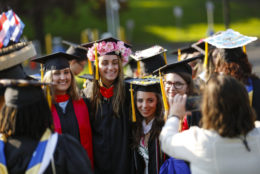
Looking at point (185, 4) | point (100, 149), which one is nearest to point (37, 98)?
point (100, 149)

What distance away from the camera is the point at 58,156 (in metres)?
2.68

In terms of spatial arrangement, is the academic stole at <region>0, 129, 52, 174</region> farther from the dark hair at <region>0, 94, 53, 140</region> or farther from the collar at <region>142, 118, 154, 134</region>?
the collar at <region>142, 118, 154, 134</region>

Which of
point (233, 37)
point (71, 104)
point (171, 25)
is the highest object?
point (171, 25)

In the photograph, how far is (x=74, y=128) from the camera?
4070 mm

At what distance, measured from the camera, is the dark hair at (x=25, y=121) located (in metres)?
2.65

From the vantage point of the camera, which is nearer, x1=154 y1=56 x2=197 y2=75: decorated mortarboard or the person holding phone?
the person holding phone

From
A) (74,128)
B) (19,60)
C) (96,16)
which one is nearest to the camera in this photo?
(19,60)

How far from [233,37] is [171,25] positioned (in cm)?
3371

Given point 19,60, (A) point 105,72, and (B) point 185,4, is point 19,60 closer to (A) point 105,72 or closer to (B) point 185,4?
(A) point 105,72

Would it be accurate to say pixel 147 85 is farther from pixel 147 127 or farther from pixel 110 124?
pixel 110 124

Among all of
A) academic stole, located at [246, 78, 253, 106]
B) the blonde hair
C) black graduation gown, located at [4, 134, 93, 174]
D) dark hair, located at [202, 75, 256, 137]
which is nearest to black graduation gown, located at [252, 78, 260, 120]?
academic stole, located at [246, 78, 253, 106]

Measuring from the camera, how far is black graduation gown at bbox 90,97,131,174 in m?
4.18

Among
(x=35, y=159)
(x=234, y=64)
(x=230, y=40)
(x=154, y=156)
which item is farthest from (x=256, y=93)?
(x=35, y=159)

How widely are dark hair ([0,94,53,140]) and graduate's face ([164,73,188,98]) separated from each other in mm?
1863
